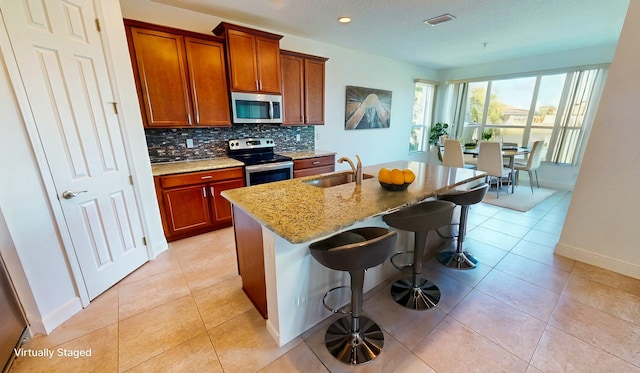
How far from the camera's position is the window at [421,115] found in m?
6.14

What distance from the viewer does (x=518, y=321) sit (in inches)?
67.2

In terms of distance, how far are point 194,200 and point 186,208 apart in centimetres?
12

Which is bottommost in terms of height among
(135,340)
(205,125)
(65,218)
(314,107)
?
(135,340)

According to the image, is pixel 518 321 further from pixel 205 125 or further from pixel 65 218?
pixel 205 125

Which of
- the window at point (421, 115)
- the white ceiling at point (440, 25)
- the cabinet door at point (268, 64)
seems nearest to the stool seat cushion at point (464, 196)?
the white ceiling at point (440, 25)

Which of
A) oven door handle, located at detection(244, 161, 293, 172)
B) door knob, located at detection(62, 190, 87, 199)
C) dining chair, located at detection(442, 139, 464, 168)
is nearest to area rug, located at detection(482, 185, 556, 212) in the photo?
dining chair, located at detection(442, 139, 464, 168)

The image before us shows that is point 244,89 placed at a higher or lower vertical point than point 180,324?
higher

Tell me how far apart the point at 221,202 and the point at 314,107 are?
2.01 m

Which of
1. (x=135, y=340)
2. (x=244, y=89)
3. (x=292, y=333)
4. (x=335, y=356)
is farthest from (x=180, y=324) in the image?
(x=244, y=89)

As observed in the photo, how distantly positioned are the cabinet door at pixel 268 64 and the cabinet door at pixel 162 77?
0.86 m

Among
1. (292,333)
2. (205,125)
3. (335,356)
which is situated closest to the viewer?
(335,356)

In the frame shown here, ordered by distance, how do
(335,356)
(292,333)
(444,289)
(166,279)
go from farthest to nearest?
(166,279)
(444,289)
(292,333)
(335,356)

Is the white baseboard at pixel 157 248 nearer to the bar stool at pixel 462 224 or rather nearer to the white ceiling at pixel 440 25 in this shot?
the white ceiling at pixel 440 25

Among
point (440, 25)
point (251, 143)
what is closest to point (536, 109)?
point (440, 25)
